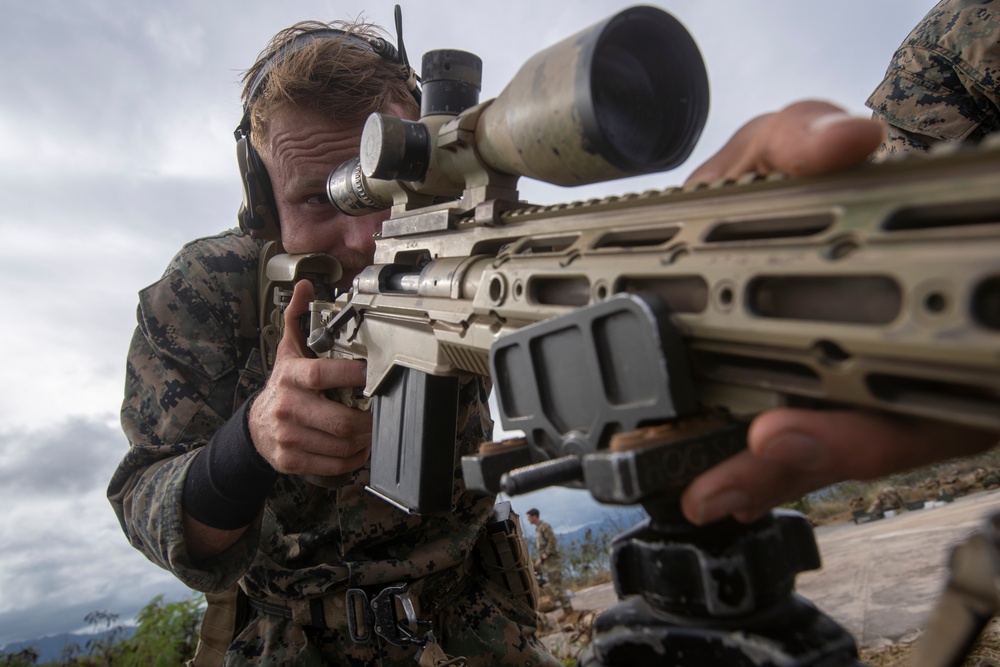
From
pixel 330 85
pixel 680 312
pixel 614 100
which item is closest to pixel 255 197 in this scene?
pixel 330 85

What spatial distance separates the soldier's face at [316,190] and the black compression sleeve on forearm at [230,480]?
26.5 inches

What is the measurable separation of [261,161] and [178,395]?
994 mm

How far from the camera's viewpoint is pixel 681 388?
0.89 m

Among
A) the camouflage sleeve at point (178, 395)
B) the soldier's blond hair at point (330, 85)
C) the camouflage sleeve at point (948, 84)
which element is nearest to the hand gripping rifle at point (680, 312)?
the soldier's blond hair at point (330, 85)

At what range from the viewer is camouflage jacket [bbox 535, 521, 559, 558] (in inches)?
289

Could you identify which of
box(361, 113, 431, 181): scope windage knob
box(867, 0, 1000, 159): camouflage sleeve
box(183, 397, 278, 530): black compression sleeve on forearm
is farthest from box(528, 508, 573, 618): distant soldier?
box(361, 113, 431, 181): scope windage knob

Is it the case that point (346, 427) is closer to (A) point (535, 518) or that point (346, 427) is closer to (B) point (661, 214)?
(B) point (661, 214)

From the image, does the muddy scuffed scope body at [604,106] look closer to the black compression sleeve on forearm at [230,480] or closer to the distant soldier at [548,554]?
the black compression sleeve on forearm at [230,480]

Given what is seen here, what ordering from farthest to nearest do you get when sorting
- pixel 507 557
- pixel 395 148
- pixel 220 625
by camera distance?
1. pixel 507 557
2. pixel 220 625
3. pixel 395 148

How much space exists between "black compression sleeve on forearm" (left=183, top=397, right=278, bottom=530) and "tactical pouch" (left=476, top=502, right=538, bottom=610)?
91 cm

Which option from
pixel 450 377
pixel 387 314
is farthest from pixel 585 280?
pixel 387 314

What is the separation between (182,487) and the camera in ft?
7.30

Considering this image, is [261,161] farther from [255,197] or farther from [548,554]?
[548,554]

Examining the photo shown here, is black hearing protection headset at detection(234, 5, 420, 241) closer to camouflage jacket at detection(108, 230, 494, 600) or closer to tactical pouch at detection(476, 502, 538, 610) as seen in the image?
camouflage jacket at detection(108, 230, 494, 600)
